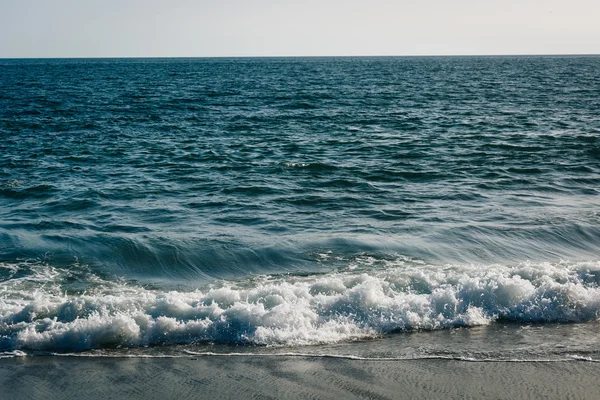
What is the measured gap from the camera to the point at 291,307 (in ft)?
25.7

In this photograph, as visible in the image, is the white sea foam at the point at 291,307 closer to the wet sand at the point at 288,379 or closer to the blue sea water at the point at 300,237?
the blue sea water at the point at 300,237

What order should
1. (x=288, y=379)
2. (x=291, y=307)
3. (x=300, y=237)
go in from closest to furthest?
1. (x=288, y=379)
2. (x=291, y=307)
3. (x=300, y=237)

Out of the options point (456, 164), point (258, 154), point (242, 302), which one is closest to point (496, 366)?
point (242, 302)

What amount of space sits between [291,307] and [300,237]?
3.53 m

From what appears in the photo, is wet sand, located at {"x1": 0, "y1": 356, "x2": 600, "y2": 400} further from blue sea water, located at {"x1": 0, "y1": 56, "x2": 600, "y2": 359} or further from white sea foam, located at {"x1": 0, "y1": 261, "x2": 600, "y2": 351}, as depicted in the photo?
white sea foam, located at {"x1": 0, "y1": 261, "x2": 600, "y2": 351}

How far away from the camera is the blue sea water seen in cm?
745

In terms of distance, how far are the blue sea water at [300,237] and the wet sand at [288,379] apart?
424mm

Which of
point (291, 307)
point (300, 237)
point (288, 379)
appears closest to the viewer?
point (288, 379)

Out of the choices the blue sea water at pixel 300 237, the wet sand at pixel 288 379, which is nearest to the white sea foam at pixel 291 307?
the blue sea water at pixel 300 237

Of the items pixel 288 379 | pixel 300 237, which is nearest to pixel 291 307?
pixel 288 379

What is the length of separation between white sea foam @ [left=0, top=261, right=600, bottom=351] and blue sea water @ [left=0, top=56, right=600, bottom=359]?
3 centimetres

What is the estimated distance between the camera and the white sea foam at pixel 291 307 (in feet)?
23.8

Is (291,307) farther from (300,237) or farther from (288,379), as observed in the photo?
(300,237)

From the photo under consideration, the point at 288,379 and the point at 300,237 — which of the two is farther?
the point at 300,237
